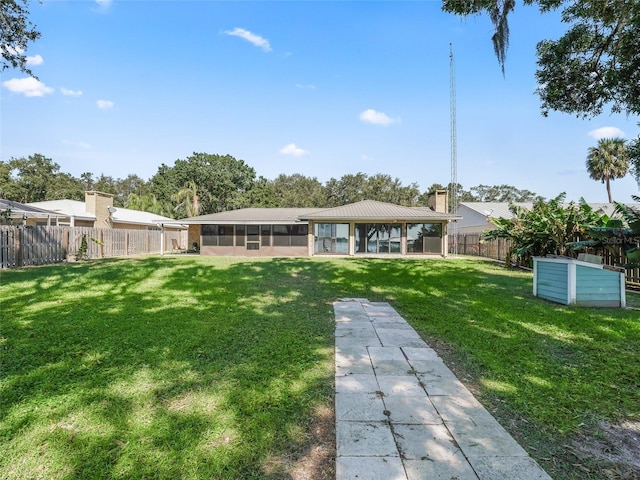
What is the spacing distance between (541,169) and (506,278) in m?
12.5

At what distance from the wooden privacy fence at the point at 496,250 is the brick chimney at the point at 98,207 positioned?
2331 cm

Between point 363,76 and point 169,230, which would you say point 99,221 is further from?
point 363,76

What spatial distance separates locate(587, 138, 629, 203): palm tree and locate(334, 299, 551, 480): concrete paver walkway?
3933 centimetres

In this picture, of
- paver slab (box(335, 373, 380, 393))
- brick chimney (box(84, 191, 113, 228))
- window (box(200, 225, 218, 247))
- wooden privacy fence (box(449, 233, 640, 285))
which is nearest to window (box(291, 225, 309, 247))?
window (box(200, 225, 218, 247))

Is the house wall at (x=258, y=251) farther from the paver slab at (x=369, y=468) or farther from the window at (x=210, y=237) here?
the paver slab at (x=369, y=468)

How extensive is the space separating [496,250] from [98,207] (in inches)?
986

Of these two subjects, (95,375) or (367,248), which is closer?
(95,375)

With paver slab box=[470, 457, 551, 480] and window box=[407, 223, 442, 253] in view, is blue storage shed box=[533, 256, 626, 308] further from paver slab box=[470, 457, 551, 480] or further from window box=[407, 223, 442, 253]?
window box=[407, 223, 442, 253]

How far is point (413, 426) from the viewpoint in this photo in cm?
236

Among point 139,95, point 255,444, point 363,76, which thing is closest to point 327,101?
point 363,76

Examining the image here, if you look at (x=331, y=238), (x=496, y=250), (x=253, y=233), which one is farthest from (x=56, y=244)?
(x=496, y=250)

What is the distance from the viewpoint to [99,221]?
71.8 ft

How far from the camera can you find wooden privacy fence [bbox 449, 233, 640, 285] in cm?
896

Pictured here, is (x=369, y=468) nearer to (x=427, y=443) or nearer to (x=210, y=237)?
(x=427, y=443)
